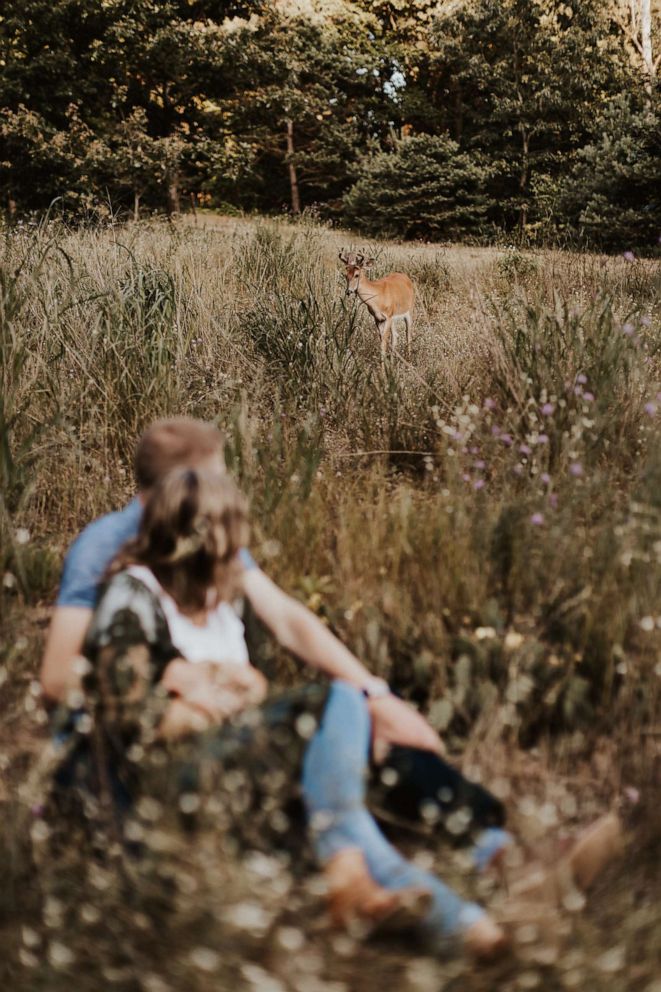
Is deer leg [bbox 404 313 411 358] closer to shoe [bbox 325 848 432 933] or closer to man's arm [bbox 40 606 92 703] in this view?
man's arm [bbox 40 606 92 703]

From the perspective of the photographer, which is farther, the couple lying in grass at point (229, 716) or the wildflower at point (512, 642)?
the wildflower at point (512, 642)

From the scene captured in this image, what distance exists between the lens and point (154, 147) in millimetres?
16188

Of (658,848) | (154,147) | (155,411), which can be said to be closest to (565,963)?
(658,848)

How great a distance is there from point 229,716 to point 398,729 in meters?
0.41

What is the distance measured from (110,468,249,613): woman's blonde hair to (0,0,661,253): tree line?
37.0 feet

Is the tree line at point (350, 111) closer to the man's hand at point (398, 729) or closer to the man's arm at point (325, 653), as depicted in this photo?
the man's arm at point (325, 653)

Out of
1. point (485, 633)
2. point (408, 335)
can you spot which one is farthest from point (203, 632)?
point (408, 335)

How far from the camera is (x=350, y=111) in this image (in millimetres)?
24047

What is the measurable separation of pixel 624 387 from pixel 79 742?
2694mm

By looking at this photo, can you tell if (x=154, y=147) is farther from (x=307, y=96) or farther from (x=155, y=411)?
(x=155, y=411)

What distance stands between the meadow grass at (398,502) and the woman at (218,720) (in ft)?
0.43

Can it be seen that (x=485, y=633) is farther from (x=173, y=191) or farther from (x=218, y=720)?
(x=173, y=191)

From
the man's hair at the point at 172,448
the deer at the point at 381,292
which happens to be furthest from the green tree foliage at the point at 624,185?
the man's hair at the point at 172,448

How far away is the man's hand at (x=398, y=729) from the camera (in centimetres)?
201
